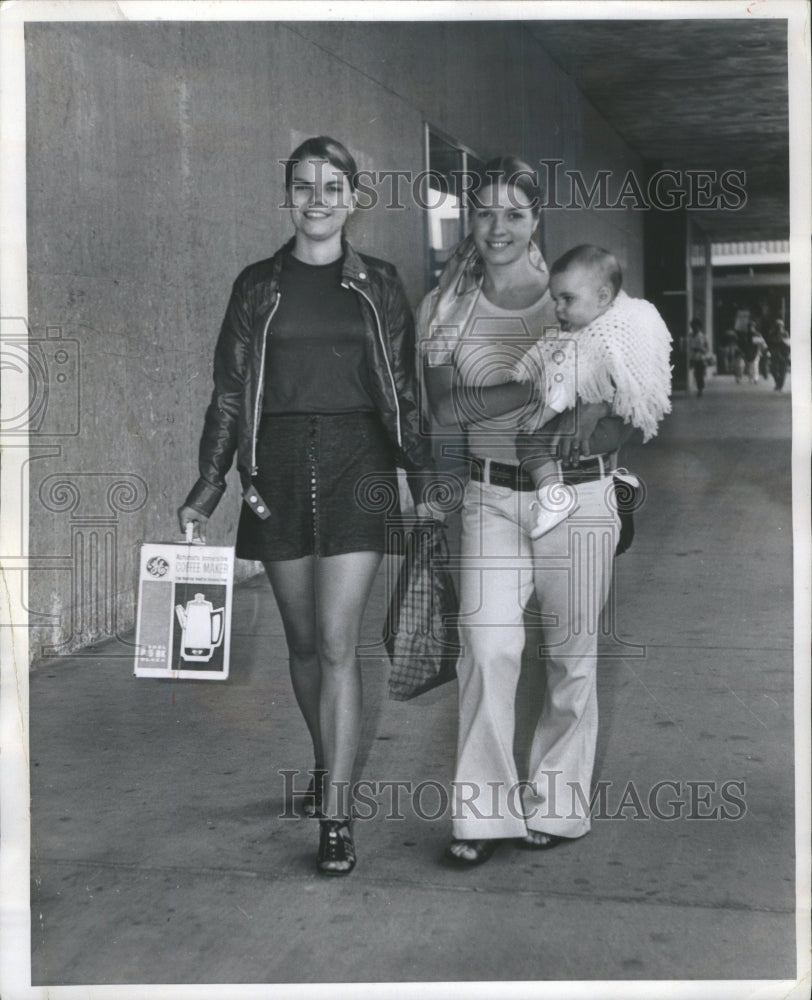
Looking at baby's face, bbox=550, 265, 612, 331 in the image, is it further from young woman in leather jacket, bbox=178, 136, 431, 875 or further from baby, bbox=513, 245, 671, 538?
young woman in leather jacket, bbox=178, 136, 431, 875

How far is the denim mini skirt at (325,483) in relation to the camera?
353 centimetres

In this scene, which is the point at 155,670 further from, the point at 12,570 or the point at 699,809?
the point at 699,809

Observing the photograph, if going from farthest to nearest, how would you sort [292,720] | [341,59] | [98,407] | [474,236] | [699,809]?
[341,59] → [98,407] → [292,720] → [699,809] → [474,236]

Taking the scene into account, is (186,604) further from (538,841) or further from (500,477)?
(538,841)

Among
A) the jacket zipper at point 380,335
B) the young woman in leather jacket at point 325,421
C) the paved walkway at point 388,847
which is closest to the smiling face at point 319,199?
the young woman in leather jacket at point 325,421

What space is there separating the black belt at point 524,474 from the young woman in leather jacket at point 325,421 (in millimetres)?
187

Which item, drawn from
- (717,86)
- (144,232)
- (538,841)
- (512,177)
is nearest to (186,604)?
(538,841)

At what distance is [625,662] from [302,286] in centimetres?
284

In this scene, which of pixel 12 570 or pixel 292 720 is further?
pixel 292 720

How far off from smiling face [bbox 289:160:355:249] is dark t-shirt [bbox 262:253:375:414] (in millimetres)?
95

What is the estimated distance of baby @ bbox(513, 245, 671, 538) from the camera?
331 cm

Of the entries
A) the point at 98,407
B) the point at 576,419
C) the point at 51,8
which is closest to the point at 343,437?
the point at 576,419

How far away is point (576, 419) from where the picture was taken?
3.44 metres

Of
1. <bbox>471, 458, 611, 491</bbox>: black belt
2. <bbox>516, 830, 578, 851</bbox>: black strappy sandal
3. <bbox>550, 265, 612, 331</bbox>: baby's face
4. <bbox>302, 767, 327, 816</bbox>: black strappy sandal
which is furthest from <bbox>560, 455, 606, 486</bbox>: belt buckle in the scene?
<bbox>302, 767, 327, 816</bbox>: black strappy sandal
